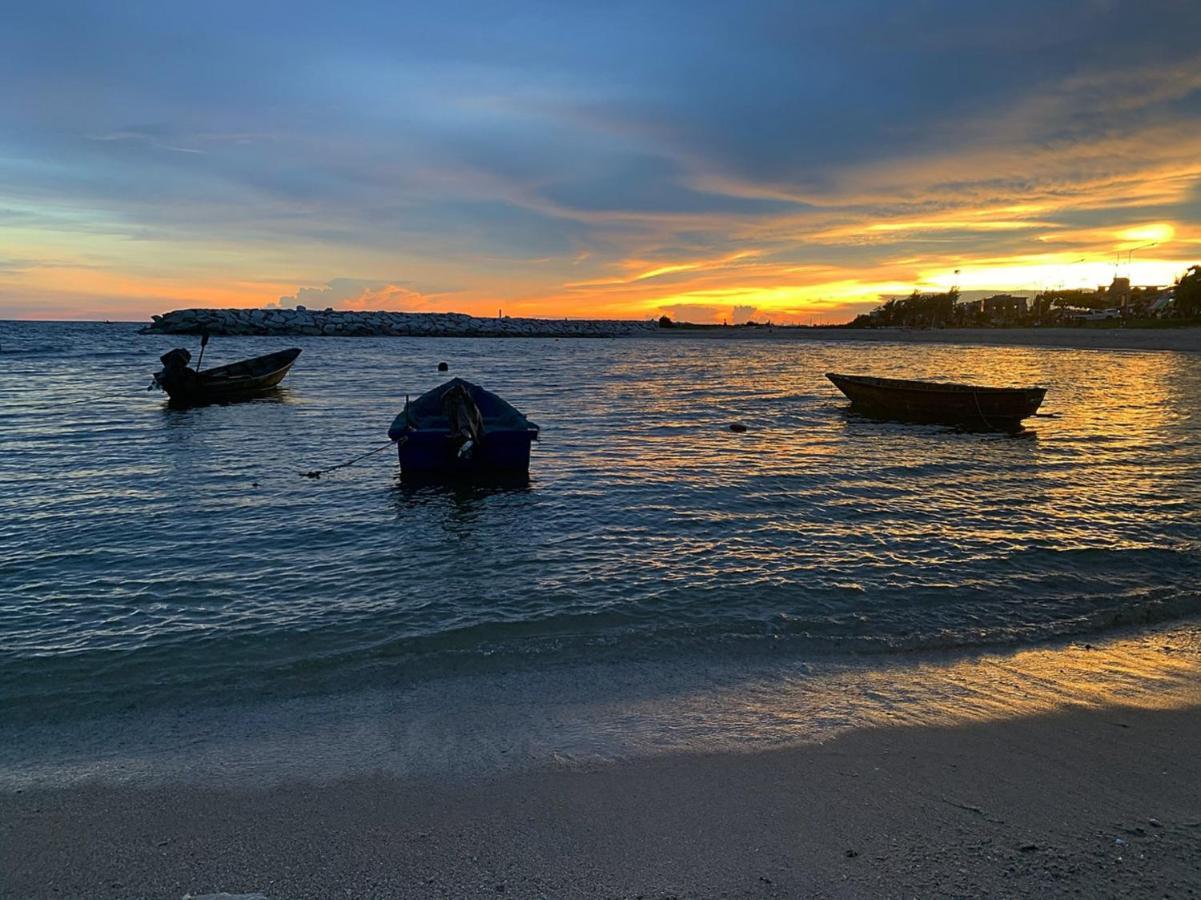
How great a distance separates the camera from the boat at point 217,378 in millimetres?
29241

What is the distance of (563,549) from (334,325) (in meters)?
124

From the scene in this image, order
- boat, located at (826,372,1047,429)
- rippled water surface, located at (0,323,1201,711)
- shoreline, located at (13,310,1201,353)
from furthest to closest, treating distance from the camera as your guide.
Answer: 1. shoreline, located at (13,310,1201,353)
2. boat, located at (826,372,1047,429)
3. rippled water surface, located at (0,323,1201,711)

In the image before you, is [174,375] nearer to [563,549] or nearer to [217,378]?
[217,378]

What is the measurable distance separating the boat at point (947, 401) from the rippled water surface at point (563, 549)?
1.23m

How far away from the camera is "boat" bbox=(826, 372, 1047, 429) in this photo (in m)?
22.9

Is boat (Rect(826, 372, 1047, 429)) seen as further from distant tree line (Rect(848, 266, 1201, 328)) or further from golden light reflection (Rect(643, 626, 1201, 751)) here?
distant tree line (Rect(848, 266, 1201, 328))

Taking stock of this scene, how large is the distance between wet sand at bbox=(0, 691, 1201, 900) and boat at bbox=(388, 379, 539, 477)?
1098 centimetres

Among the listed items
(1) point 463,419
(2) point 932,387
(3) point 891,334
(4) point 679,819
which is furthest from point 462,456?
(3) point 891,334

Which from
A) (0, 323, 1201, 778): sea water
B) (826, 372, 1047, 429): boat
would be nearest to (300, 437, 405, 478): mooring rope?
(0, 323, 1201, 778): sea water

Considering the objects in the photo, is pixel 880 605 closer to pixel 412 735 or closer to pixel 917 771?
pixel 917 771

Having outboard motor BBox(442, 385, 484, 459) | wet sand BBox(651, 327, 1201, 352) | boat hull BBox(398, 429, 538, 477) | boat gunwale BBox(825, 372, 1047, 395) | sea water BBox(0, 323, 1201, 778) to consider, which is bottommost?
sea water BBox(0, 323, 1201, 778)

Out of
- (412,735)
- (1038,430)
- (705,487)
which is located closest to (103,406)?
(705,487)

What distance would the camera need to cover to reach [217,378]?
31.4 meters

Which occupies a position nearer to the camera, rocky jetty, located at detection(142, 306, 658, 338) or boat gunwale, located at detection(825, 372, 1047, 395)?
boat gunwale, located at detection(825, 372, 1047, 395)
